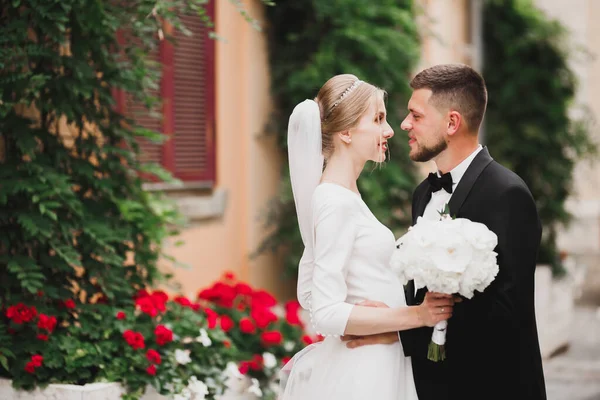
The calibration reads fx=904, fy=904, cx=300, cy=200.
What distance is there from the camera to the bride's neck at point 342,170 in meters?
3.24

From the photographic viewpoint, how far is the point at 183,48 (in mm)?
6801

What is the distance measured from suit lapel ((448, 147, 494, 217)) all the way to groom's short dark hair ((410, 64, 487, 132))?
0.16 m

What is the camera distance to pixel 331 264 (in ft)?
9.92

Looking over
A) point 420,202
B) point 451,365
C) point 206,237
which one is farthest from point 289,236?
point 451,365

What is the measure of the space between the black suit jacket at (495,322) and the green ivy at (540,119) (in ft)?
24.0

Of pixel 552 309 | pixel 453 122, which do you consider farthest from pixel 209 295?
pixel 552 309

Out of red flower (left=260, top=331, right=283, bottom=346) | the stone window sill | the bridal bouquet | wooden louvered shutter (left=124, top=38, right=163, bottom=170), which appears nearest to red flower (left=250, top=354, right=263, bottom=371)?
red flower (left=260, top=331, right=283, bottom=346)

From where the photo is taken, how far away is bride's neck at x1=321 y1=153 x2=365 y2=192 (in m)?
3.24

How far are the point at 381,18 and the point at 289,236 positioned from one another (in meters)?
2.05

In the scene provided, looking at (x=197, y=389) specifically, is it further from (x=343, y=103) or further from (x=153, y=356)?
(x=343, y=103)

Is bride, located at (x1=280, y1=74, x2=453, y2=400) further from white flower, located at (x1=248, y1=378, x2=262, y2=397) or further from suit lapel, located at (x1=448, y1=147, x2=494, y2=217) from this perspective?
white flower, located at (x1=248, y1=378, x2=262, y2=397)

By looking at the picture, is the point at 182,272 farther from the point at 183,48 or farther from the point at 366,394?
the point at 366,394

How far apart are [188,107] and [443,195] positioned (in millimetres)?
3764

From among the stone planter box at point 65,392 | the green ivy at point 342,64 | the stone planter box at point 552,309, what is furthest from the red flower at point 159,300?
the stone planter box at point 552,309
